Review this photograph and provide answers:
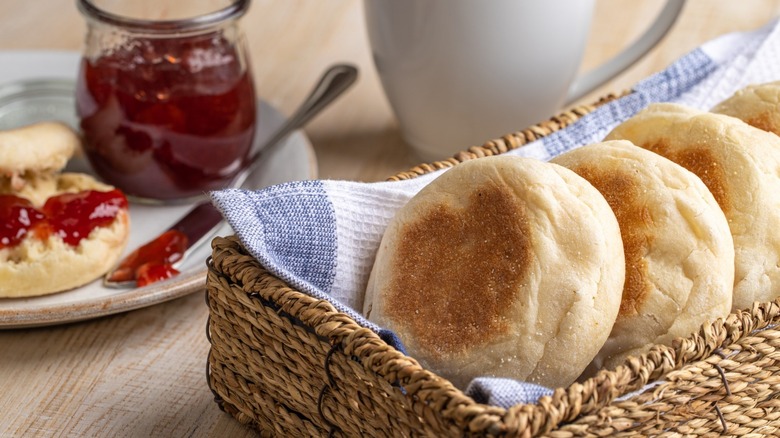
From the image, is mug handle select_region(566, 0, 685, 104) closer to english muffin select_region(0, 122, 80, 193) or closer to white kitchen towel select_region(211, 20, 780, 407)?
white kitchen towel select_region(211, 20, 780, 407)

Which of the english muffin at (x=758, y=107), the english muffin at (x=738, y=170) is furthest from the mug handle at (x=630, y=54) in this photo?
the english muffin at (x=738, y=170)

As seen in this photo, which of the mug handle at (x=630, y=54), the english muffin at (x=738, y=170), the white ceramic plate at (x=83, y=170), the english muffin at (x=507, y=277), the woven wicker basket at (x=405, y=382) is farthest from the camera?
the mug handle at (x=630, y=54)

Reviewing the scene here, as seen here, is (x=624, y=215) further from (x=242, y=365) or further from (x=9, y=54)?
(x=9, y=54)

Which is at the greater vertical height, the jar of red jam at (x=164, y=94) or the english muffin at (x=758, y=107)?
the english muffin at (x=758, y=107)

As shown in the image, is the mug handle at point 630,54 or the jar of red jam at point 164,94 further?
the mug handle at point 630,54

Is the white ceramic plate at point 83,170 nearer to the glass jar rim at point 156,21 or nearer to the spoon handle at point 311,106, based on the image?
the spoon handle at point 311,106

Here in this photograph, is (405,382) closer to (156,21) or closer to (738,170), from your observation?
(738,170)

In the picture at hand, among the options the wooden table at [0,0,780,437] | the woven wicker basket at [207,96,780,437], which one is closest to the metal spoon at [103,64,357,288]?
the wooden table at [0,0,780,437]
